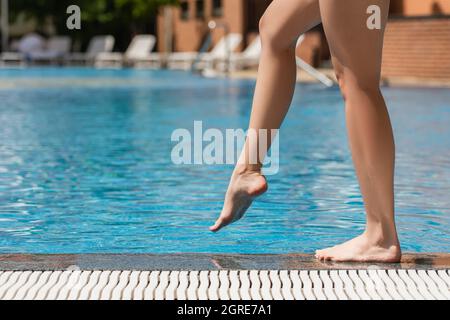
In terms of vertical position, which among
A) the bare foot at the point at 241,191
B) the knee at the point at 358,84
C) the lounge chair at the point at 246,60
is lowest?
the lounge chair at the point at 246,60

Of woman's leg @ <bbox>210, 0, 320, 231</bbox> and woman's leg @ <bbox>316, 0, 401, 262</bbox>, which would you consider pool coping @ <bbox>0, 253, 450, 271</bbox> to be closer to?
woman's leg @ <bbox>316, 0, 401, 262</bbox>

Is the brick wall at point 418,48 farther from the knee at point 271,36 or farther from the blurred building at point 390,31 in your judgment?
the knee at point 271,36

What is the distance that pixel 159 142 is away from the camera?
9.45 metres

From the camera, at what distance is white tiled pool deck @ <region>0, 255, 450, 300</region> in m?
2.72

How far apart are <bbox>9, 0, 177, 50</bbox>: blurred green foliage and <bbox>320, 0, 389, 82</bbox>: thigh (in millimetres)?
34682

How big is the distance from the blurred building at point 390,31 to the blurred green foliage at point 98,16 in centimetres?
134

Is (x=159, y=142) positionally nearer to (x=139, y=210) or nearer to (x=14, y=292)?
(x=139, y=210)

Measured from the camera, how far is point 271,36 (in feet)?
11.0

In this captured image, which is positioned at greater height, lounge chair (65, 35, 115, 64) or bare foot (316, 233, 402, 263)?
bare foot (316, 233, 402, 263)

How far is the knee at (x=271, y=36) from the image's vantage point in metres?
3.32
